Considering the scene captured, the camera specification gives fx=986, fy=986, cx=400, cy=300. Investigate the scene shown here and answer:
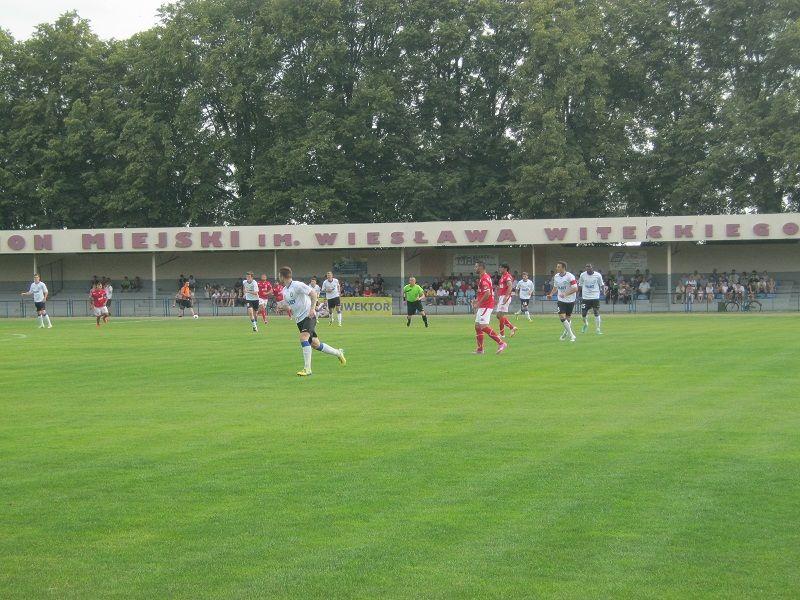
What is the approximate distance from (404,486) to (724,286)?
1745 inches

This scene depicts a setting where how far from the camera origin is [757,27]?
186ft

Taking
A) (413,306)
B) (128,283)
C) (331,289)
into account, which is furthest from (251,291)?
(128,283)

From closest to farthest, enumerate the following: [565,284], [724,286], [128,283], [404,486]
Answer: [404,486]
[565,284]
[724,286]
[128,283]

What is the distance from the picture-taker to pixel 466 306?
1921 inches

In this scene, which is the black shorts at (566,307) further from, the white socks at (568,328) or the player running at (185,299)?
the player running at (185,299)

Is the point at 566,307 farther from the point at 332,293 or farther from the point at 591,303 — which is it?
the point at 332,293

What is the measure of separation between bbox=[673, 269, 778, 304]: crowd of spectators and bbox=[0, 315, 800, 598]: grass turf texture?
32035mm

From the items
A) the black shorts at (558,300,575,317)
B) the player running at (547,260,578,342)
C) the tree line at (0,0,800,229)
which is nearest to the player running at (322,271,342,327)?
the player running at (547,260,578,342)

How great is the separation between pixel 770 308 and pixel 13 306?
37.9m

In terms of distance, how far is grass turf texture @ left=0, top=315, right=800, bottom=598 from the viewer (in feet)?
18.0

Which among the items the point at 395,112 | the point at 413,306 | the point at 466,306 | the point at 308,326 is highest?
the point at 395,112

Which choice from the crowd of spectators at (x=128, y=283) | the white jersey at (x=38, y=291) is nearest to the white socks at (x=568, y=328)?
the white jersey at (x=38, y=291)

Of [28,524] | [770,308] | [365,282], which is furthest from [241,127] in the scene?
[28,524]

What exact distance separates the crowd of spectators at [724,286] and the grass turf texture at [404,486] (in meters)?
32.0
